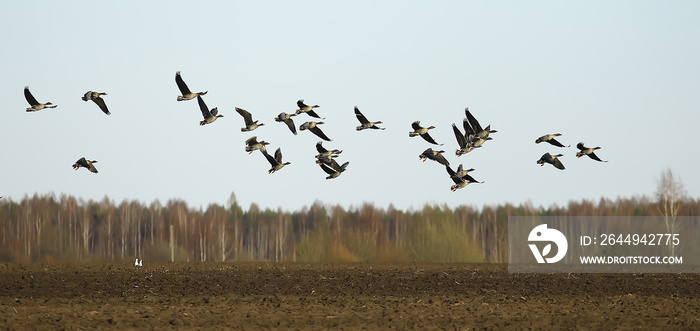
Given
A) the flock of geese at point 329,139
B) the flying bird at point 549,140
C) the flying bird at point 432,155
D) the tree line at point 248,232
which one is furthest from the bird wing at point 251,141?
the tree line at point 248,232

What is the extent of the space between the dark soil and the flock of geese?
12.6ft

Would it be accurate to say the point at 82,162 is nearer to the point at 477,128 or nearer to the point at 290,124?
the point at 290,124

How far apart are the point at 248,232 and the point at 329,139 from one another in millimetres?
65810

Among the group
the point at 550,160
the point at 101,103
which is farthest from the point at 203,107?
the point at 550,160

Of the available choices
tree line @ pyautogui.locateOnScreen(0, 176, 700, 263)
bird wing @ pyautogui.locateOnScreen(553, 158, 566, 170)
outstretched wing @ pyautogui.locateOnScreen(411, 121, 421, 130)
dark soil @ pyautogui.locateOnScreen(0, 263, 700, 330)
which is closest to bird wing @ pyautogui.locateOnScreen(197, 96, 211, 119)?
dark soil @ pyautogui.locateOnScreen(0, 263, 700, 330)

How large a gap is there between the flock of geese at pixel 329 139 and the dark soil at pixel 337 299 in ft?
12.6

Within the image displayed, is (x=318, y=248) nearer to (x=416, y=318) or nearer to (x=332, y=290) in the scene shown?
(x=332, y=290)

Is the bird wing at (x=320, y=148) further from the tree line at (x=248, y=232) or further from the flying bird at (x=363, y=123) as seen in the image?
the tree line at (x=248, y=232)

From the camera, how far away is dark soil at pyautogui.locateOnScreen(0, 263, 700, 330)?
73.2 ft

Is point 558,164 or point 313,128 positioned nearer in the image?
point 558,164

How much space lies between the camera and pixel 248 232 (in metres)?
93.9

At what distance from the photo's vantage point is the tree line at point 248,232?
61822 mm

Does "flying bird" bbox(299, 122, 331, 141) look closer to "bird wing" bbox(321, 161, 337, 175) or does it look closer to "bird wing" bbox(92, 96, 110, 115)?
"bird wing" bbox(321, 161, 337, 175)

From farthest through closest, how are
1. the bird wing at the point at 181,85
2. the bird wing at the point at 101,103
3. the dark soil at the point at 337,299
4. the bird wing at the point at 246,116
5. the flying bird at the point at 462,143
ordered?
1. the bird wing at the point at 246,116
2. the flying bird at the point at 462,143
3. the bird wing at the point at 181,85
4. the bird wing at the point at 101,103
5. the dark soil at the point at 337,299
